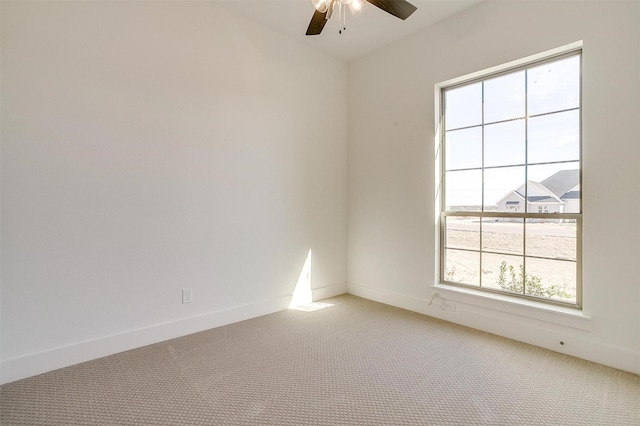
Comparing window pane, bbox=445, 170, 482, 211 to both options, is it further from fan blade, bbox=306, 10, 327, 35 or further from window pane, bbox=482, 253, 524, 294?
fan blade, bbox=306, 10, 327, 35

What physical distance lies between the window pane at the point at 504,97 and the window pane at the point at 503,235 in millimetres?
903

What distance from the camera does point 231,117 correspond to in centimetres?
296

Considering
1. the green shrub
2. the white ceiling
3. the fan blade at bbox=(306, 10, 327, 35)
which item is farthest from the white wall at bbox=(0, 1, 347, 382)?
the green shrub

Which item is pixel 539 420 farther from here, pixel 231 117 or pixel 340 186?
pixel 231 117

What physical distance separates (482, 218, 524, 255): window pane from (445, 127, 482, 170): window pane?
56 centimetres

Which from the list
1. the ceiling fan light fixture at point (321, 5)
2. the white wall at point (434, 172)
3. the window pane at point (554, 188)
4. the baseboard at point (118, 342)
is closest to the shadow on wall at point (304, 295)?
the baseboard at point (118, 342)

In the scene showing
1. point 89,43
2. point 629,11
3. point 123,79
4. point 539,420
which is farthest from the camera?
point 123,79

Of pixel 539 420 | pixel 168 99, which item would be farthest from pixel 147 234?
pixel 539 420

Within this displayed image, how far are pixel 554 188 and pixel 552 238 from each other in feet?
1.30

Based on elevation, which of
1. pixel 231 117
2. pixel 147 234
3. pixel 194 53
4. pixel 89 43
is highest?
pixel 194 53

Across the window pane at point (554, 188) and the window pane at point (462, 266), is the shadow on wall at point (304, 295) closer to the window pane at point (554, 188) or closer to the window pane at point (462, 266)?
the window pane at point (462, 266)

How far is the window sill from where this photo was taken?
7.64 feet

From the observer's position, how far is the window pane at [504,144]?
2688 mm

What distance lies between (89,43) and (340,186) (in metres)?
2.66
